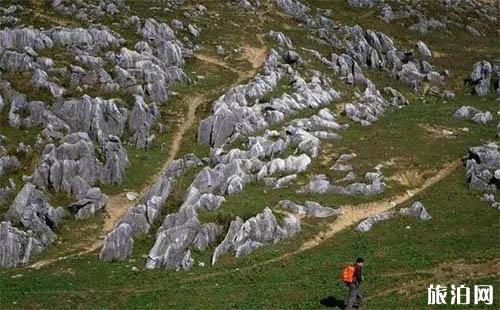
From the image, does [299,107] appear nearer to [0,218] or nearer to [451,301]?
[0,218]

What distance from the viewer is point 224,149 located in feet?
219

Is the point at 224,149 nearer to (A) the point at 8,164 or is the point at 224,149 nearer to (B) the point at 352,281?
(A) the point at 8,164

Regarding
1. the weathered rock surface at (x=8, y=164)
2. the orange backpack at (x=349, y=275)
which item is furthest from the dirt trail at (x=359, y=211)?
the weathered rock surface at (x=8, y=164)

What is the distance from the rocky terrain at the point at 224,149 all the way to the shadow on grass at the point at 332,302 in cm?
29

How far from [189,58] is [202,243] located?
153 ft

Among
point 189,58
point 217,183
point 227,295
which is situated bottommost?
point 227,295

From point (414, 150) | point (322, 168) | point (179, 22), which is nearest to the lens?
point (322, 168)

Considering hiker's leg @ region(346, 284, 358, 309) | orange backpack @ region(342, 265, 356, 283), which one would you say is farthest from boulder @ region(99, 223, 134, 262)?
orange backpack @ region(342, 265, 356, 283)

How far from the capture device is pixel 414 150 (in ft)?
218

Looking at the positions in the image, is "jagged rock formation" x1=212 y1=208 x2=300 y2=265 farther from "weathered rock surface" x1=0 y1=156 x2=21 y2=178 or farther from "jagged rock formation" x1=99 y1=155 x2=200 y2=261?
"weathered rock surface" x1=0 y1=156 x2=21 y2=178

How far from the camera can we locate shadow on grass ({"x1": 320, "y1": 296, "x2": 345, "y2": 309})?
39153mm

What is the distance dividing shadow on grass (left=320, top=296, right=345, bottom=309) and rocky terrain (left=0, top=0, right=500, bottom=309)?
0.29m

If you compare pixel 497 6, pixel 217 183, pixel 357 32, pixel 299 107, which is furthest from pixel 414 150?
pixel 497 6

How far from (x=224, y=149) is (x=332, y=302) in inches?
1159
